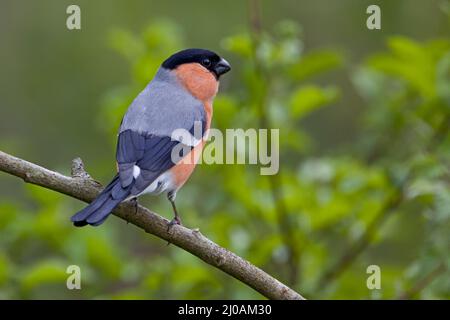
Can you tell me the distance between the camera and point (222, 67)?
5117 mm

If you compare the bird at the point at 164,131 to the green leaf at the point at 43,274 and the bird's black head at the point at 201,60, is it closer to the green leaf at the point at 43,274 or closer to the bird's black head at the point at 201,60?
the bird's black head at the point at 201,60

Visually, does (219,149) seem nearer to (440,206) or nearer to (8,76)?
(440,206)

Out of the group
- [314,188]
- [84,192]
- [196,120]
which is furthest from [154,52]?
[84,192]

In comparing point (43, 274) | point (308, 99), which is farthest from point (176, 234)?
point (308, 99)

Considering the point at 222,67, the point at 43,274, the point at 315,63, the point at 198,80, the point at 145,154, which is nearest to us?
the point at 145,154

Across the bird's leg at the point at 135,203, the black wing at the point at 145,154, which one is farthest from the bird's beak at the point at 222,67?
the bird's leg at the point at 135,203

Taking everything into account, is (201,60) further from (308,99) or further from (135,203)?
(135,203)

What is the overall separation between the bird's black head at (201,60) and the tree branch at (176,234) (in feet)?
4.16

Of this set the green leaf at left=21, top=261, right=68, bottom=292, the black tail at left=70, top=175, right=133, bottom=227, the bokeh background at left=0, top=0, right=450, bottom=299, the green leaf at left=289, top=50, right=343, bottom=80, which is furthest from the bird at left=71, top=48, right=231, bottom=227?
the green leaf at left=21, top=261, right=68, bottom=292

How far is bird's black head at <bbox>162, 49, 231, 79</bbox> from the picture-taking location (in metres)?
5.01

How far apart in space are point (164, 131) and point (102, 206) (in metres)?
0.79

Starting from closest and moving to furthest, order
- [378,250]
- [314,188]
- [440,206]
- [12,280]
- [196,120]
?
1. [440,206]
2. [196,120]
3. [12,280]
4. [314,188]
5. [378,250]

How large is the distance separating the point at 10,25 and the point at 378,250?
412 centimetres
